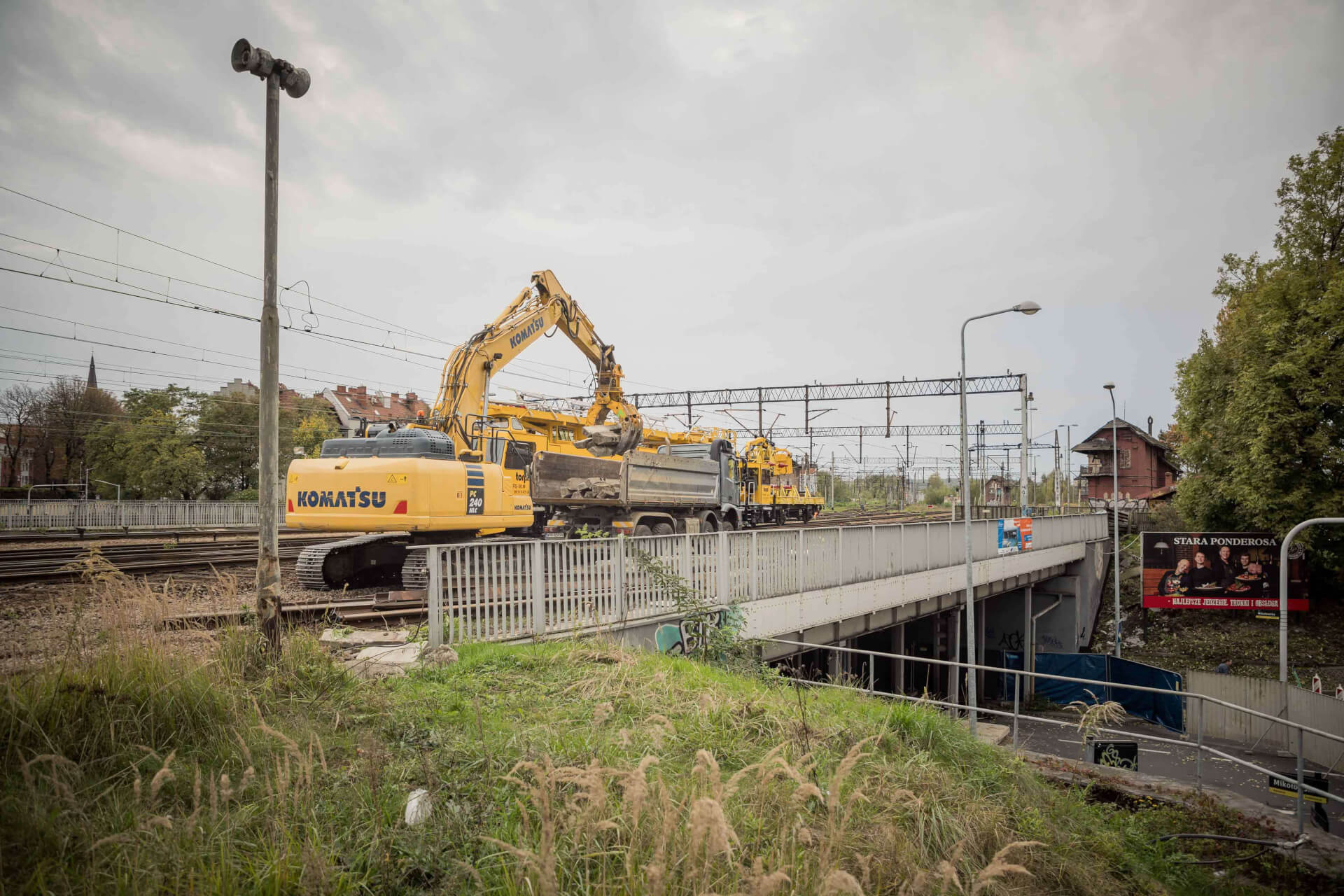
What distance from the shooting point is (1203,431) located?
94.8 feet

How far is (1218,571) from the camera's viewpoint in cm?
2728

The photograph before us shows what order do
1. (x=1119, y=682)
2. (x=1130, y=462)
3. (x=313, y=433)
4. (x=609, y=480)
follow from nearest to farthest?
1. (x=609, y=480)
2. (x=1119, y=682)
3. (x=313, y=433)
4. (x=1130, y=462)

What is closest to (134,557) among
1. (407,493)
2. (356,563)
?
(356,563)

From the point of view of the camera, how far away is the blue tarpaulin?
2119cm

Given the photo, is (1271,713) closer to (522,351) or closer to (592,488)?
(592,488)

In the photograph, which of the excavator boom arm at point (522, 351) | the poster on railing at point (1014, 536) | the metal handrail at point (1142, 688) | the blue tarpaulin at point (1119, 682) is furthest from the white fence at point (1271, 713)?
the excavator boom arm at point (522, 351)

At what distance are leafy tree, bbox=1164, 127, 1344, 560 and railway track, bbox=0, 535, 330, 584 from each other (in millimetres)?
30702

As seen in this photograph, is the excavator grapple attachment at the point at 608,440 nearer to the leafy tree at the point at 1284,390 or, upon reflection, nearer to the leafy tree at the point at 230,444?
the leafy tree at the point at 1284,390

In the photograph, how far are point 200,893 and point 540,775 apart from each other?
1340 millimetres

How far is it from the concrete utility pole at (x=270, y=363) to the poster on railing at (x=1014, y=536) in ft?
65.8

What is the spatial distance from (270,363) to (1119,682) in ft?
→ 75.1

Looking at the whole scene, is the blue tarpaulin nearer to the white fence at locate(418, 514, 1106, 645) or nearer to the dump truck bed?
the white fence at locate(418, 514, 1106, 645)

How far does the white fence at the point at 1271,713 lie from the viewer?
15.4m

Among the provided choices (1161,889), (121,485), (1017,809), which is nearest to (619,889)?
(1017,809)
